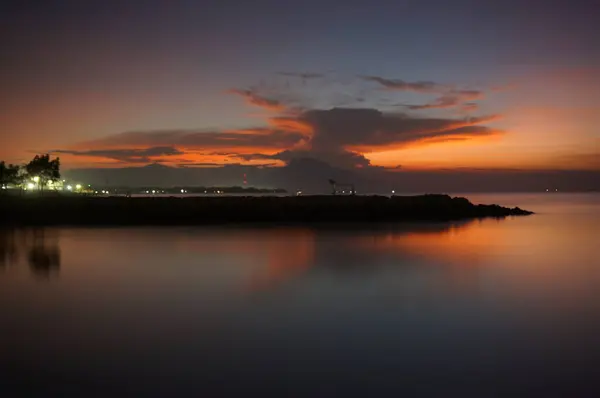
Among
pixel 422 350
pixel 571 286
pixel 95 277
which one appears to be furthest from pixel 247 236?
pixel 422 350

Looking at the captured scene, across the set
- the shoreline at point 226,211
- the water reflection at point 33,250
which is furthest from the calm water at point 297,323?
the shoreline at point 226,211

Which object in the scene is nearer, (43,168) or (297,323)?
(297,323)

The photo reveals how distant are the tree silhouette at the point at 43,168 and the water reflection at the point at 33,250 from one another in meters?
46.3

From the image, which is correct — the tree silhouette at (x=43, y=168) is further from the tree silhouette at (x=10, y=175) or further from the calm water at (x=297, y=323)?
the calm water at (x=297, y=323)

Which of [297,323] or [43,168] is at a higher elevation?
[43,168]

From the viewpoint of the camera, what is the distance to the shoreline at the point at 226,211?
53.6 meters

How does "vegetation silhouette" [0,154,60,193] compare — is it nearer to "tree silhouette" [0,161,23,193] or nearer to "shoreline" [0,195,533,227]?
"tree silhouette" [0,161,23,193]

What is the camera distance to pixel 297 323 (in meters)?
14.2

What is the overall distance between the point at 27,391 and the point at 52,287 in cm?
1157

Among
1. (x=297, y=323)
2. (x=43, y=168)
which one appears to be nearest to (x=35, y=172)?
(x=43, y=168)

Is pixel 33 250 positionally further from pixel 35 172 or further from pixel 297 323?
pixel 35 172

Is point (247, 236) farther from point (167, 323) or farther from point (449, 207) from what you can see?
point (449, 207)

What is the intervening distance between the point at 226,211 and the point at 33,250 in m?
30.1

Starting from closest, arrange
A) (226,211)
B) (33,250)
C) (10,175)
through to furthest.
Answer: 1. (33,250)
2. (226,211)
3. (10,175)
